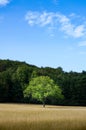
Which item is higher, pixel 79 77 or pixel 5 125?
pixel 79 77

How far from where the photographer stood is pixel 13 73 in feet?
318

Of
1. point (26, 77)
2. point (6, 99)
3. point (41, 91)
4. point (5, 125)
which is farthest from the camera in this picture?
point (26, 77)

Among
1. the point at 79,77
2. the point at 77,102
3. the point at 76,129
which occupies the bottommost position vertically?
the point at 76,129

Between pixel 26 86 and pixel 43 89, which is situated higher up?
pixel 26 86

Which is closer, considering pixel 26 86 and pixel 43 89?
pixel 43 89

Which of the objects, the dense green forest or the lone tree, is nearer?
the lone tree

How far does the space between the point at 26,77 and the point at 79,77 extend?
45.8 ft

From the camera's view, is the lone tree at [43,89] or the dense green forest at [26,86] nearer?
the lone tree at [43,89]

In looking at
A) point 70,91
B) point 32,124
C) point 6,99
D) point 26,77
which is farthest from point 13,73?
point 32,124

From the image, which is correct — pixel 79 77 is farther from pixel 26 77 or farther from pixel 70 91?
pixel 26 77

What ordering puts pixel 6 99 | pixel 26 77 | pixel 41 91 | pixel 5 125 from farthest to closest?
pixel 26 77
pixel 6 99
pixel 41 91
pixel 5 125

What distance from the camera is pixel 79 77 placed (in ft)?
309

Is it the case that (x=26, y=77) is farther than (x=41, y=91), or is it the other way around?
(x=26, y=77)

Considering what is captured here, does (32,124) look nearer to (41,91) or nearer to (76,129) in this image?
(76,129)
